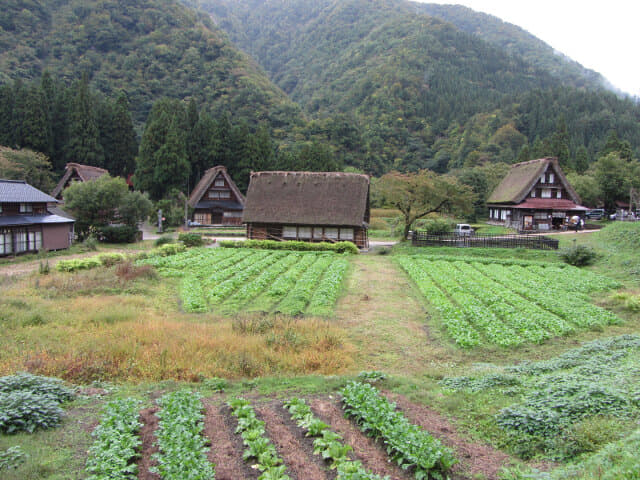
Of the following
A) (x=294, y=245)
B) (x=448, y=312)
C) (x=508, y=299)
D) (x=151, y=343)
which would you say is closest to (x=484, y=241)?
(x=294, y=245)

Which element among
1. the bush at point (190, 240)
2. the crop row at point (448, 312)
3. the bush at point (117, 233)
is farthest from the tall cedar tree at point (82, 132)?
the crop row at point (448, 312)

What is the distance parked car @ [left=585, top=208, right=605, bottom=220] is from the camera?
2107 inches

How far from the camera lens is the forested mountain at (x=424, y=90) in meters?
78.2

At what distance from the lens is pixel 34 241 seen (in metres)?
28.8

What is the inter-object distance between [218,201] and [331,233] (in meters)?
21.6

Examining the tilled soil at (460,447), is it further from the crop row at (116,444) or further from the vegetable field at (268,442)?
the crop row at (116,444)

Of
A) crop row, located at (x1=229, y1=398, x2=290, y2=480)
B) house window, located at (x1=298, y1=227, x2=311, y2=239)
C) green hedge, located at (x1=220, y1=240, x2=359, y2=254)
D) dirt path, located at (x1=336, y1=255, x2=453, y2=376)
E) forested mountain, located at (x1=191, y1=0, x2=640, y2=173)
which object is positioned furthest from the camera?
forested mountain, located at (x1=191, y1=0, x2=640, y2=173)

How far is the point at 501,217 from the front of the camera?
5075cm

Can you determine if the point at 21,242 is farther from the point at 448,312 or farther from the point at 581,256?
the point at 581,256

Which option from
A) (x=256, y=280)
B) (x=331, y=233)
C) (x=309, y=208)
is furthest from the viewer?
(x=309, y=208)

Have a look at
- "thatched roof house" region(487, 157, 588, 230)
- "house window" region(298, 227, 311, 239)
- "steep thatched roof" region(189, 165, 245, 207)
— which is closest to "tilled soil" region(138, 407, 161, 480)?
"house window" region(298, 227, 311, 239)

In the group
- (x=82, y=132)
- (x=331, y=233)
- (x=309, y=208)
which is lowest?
(x=331, y=233)

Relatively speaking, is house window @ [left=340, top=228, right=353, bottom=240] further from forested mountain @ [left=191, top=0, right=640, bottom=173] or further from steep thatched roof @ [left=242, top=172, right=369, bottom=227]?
forested mountain @ [left=191, top=0, right=640, bottom=173]

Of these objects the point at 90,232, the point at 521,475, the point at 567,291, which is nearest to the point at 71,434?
the point at 521,475
